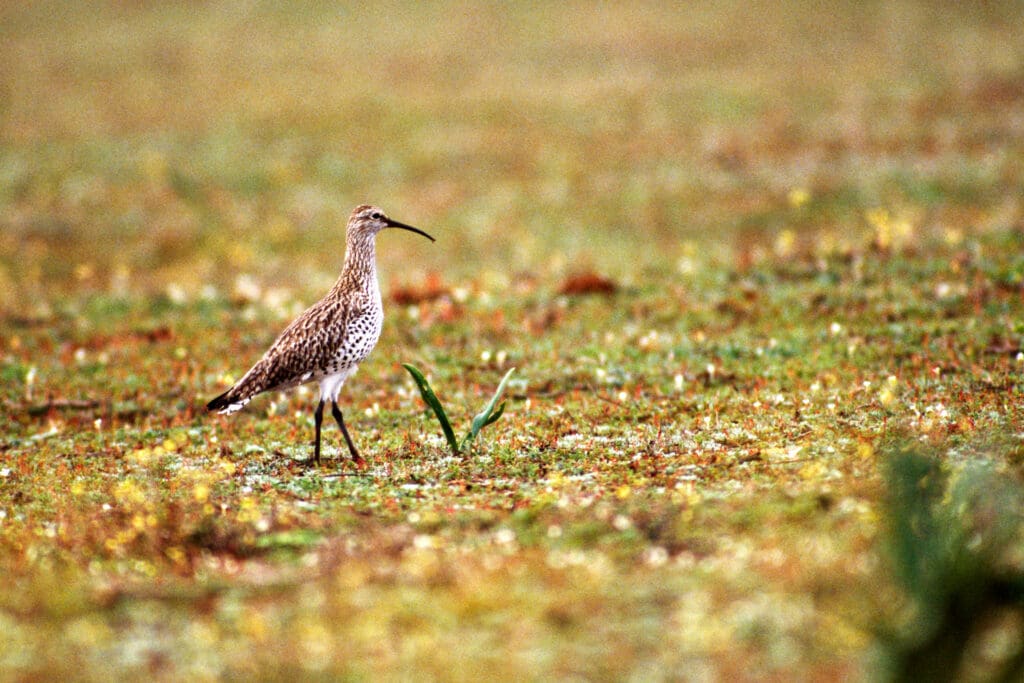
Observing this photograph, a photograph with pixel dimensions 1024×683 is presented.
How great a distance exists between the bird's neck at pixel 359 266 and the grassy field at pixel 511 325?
72.0 inches

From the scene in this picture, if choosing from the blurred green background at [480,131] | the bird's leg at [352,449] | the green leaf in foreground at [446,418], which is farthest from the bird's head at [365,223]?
the blurred green background at [480,131]

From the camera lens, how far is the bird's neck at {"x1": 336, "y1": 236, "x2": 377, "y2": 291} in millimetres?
12430

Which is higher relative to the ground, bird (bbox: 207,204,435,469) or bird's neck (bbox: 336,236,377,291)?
bird's neck (bbox: 336,236,377,291)

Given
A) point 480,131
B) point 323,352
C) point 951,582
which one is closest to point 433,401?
point 323,352

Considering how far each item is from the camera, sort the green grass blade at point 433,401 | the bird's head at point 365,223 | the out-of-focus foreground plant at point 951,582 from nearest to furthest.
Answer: the out-of-focus foreground plant at point 951,582 → the green grass blade at point 433,401 → the bird's head at point 365,223

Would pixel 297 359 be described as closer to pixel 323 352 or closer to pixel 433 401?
pixel 323 352

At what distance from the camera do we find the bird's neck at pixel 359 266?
489 inches

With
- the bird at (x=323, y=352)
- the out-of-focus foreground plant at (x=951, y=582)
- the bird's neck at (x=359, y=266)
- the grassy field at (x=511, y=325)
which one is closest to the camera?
the out-of-focus foreground plant at (x=951, y=582)

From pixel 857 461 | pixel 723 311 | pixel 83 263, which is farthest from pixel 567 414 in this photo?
pixel 83 263

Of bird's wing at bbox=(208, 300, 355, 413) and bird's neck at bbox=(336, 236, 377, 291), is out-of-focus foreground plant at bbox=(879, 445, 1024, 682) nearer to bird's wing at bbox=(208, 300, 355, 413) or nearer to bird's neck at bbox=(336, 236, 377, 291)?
bird's wing at bbox=(208, 300, 355, 413)

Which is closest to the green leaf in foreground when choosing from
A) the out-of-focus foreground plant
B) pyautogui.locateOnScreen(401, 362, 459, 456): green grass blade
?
pyautogui.locateOnScreen(401, 362, 459, 456): green grass blade

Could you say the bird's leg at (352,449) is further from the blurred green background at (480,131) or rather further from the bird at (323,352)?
the blurred green background at (480,131)

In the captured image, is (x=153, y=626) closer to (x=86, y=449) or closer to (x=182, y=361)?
(x=86, y=449)

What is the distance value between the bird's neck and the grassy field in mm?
1829
